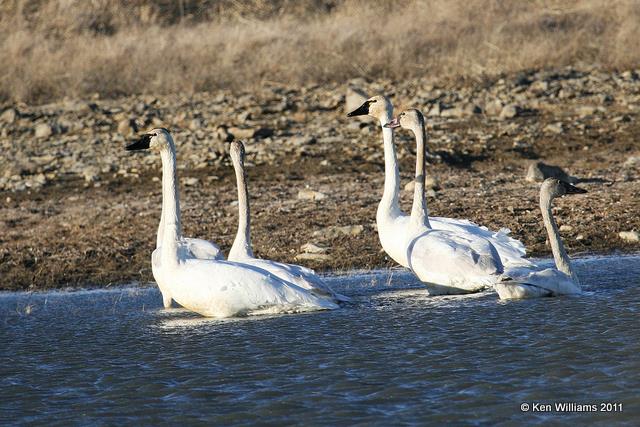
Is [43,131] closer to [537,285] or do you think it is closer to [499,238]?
[499,238]

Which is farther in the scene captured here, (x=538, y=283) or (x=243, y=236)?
(x=243, y=236)

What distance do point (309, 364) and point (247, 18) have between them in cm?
1712

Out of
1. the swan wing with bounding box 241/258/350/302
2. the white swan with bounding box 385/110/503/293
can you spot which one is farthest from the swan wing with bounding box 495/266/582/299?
the swan wing with bounding box 241/258/350/302

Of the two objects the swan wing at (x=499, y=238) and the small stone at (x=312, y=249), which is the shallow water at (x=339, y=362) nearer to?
the swan wing at (x=499, y=238)

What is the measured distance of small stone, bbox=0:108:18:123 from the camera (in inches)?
676

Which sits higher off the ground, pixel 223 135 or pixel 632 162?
pixel 223 135

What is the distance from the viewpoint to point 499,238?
9.48m

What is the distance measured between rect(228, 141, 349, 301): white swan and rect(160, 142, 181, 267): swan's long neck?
535mm

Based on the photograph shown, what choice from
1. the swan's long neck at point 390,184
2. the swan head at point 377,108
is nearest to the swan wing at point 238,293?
the swan's long neck at point 390,184

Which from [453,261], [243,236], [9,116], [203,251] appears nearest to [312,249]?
[243,236]

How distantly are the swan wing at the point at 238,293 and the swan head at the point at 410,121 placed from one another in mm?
2608

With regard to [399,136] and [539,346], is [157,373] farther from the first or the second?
[399,136]

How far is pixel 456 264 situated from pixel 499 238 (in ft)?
2.81

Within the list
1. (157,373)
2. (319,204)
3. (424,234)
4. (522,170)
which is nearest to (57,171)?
(319,204)
